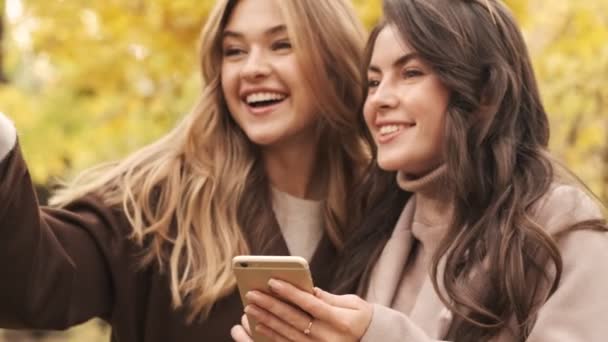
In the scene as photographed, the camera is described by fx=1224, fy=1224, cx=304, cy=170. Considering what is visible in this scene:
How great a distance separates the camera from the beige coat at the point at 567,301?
296 centimetres

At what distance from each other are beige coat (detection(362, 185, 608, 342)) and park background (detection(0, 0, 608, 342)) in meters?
2.85

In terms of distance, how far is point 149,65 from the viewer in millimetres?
6484

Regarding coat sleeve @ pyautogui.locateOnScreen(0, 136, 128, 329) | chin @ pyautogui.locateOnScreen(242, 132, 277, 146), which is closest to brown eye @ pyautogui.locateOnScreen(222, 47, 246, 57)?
chin @ pyautogui.locateOnScreen(242, 132, 277, 146)

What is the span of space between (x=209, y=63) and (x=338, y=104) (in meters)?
0.44

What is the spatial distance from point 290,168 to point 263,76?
38cm

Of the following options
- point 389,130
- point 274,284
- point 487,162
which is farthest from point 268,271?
point 487,162

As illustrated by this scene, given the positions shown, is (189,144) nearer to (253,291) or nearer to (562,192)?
(253,291)

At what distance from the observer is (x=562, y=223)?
3066 millimetres

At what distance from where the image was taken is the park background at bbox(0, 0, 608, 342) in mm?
6074

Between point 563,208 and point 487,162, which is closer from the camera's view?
point 563,208

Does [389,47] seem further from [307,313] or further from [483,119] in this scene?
[307,313]

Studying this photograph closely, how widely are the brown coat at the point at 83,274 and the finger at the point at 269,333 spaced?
66cm

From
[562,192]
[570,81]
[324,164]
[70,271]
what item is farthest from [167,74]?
[562,192]

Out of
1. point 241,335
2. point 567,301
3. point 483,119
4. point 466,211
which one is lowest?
point 241,335
